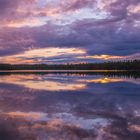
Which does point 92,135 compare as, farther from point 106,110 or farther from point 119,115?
point 106,110

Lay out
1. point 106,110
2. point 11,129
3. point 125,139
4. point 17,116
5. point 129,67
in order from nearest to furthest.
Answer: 1. point 125,139
2. point 11,129
3. point 17,116
4. point 106,110
5. point 129,67

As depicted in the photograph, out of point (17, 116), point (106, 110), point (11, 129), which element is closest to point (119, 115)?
point (106, 110)

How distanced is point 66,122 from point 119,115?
138 inches

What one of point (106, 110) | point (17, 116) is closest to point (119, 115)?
point (106, 110)

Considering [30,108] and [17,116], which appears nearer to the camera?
[17,116]

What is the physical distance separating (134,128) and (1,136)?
528 cm

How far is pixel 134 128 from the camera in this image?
13.5 m

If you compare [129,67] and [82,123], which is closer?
[82,123]

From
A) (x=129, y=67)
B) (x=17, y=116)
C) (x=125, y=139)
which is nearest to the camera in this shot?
(x=125, y=139)

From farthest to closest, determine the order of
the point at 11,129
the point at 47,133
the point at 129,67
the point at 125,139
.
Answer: the point at 129,67
the point at 11,129
the point at 47,133
the point at 125,139

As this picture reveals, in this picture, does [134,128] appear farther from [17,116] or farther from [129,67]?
[129,67]

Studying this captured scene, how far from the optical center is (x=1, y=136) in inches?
467

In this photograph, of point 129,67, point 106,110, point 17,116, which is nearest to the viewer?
point 17,116

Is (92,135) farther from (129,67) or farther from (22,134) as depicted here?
(129,67)
